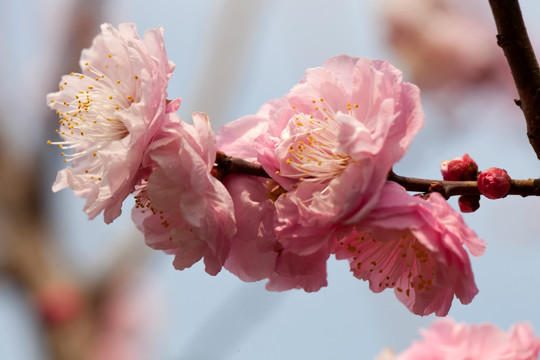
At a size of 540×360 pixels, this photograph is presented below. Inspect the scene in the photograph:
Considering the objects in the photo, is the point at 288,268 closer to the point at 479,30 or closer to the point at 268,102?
the point at 268,102

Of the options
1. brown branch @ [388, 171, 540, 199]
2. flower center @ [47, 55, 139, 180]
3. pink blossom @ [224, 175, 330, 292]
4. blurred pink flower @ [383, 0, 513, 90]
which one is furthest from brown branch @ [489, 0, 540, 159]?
blurred pink flower @ [383, 0, 513, 90]

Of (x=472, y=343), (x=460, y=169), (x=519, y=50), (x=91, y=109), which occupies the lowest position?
(x=472, y=343)

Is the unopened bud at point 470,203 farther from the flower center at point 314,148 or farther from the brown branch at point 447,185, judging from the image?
the flower center at point 314,148

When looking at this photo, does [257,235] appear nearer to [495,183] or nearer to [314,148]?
[314,148]

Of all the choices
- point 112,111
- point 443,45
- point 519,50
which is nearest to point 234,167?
point 112,111

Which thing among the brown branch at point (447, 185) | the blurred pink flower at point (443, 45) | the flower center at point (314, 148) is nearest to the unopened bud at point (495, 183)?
the brown branch at point (447, 185)

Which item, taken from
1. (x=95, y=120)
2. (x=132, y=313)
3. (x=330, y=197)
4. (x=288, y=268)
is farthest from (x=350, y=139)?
(x=132, y=313)

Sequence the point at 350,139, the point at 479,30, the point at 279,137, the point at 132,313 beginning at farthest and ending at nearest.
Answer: the point at 132,313, the point at 479,30, the point at 279,137, the point at 350,139
